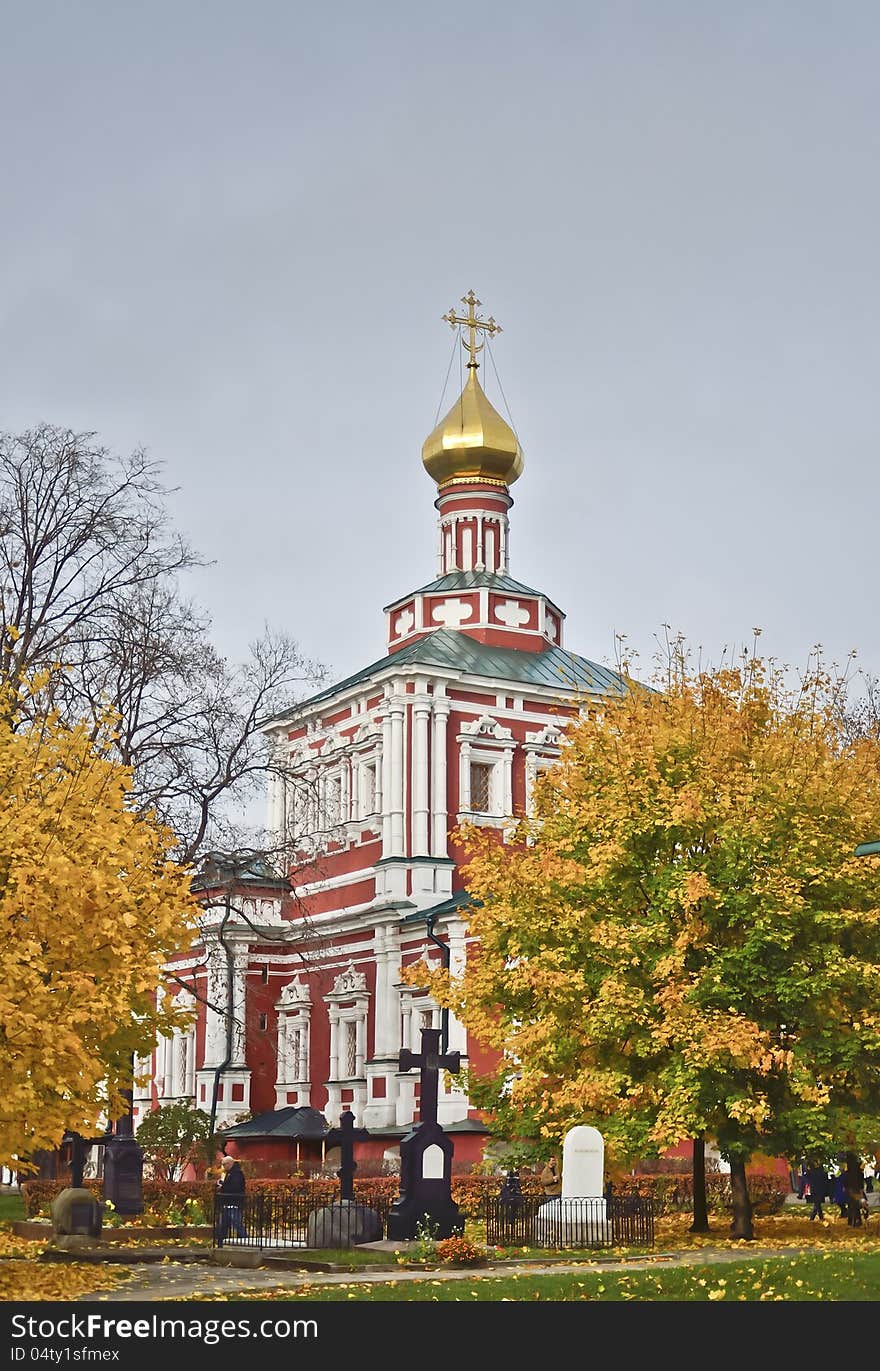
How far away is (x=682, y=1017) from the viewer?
→ 20562 millimetres

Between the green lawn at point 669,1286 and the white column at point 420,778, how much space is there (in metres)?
25.5

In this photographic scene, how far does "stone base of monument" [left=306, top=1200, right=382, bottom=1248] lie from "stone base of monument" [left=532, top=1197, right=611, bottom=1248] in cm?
227

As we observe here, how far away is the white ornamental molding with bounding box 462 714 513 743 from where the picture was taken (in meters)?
43.3

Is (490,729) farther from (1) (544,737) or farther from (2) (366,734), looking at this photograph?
(2) (366,734)

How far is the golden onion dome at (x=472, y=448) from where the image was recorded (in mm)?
49031

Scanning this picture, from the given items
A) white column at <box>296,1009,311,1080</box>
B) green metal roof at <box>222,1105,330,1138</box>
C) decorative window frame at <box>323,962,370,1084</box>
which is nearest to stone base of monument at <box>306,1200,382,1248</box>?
green metal roof at <box>222,1105,330,1138</box>

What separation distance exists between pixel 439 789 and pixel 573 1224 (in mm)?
22152

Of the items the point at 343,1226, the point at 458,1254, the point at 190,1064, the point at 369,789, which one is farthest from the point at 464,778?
the point at 458,1254

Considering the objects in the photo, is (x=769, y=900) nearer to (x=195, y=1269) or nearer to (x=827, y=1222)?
(x=827, y=1222)

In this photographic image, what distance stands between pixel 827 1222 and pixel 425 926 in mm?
17573

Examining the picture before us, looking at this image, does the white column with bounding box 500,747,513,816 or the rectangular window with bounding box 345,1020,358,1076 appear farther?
the white column with bounding box 500,747,513,816

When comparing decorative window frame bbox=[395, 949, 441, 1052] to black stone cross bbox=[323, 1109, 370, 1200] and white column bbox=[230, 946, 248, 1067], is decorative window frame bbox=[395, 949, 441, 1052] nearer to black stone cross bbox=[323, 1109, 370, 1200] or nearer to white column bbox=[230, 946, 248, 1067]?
white column bbox=[230, 946, 248, 1067]

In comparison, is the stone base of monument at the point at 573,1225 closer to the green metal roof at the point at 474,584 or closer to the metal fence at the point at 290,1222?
the metal fence at the point at 290,1222
